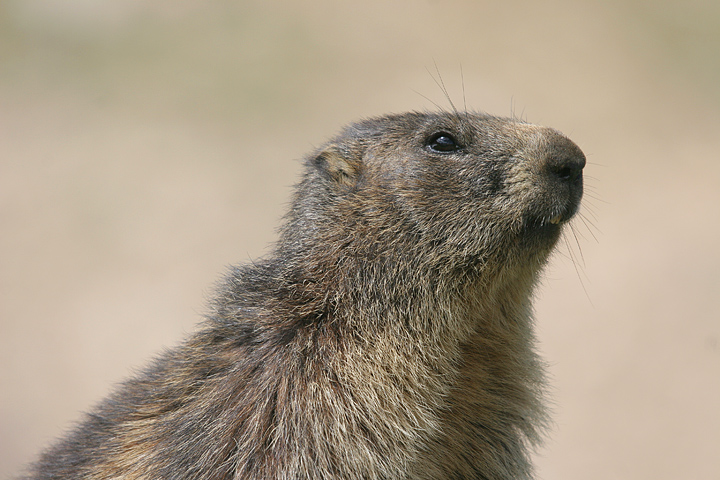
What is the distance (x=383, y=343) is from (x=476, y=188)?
3.26 feet

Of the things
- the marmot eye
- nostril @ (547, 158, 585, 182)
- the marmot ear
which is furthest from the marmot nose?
the marmot ear

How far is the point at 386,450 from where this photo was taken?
11.8 feet

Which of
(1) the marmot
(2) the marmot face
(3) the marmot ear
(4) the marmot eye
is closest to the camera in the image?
(1) the marmot

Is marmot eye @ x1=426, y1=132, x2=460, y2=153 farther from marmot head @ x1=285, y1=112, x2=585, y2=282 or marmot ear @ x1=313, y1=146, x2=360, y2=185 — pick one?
marmot ear @ x1=313, y1=146, x2=360, y2=185

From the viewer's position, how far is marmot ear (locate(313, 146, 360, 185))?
13.9 feet

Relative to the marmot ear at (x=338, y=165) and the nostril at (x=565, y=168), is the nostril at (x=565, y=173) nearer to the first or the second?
the nostril at (x=565, y=168)

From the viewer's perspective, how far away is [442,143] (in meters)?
4.11

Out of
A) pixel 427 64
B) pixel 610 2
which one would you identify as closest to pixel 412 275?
pixel 427 64

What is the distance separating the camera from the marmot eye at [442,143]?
13.4 feet

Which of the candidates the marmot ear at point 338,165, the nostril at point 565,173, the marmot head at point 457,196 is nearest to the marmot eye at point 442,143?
the marmot head at point 457,196

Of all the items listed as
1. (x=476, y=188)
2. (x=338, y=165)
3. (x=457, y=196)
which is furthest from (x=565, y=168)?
(x=338, y=165)

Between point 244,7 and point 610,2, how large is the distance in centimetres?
687

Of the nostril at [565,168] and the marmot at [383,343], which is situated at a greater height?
the nostril at [565,168]

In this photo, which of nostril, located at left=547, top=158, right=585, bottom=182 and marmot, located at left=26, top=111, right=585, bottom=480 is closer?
marmot, located at left=26, top=111, right=585, bottom=480
